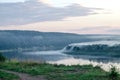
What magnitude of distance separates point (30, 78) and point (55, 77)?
3.95 feet

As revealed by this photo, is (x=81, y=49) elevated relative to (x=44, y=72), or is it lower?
lower

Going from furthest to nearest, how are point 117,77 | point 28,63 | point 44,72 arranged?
1. point 28,63
2. point 44,72
3. point 117,77

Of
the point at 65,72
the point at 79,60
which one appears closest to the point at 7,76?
the point at 65,72

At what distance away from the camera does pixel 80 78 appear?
17.8m

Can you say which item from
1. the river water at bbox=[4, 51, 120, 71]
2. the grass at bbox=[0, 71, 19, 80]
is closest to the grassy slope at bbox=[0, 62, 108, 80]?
the grass at bbox=[0, 71, 19, 80]

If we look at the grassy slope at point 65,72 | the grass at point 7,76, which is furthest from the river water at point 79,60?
the grass at point 7,76

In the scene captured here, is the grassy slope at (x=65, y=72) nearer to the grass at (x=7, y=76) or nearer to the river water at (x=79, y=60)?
the grass at (x=7, y=76)

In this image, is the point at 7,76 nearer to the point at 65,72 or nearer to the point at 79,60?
the point at 65,72

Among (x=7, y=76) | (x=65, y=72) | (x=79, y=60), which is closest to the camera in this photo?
(x=7, y=76)

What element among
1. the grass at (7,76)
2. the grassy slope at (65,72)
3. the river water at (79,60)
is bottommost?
the river water at (79,60)

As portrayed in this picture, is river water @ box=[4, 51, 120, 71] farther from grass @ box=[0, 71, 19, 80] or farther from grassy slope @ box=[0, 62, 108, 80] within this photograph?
grass @ box=[0, 71, 19, 80]

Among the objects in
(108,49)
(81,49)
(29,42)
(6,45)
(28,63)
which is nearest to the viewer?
(28,63)

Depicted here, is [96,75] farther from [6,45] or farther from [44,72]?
[6,45]

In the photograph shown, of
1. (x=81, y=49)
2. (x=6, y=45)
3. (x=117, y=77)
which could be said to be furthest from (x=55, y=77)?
(x=6, y=45)
